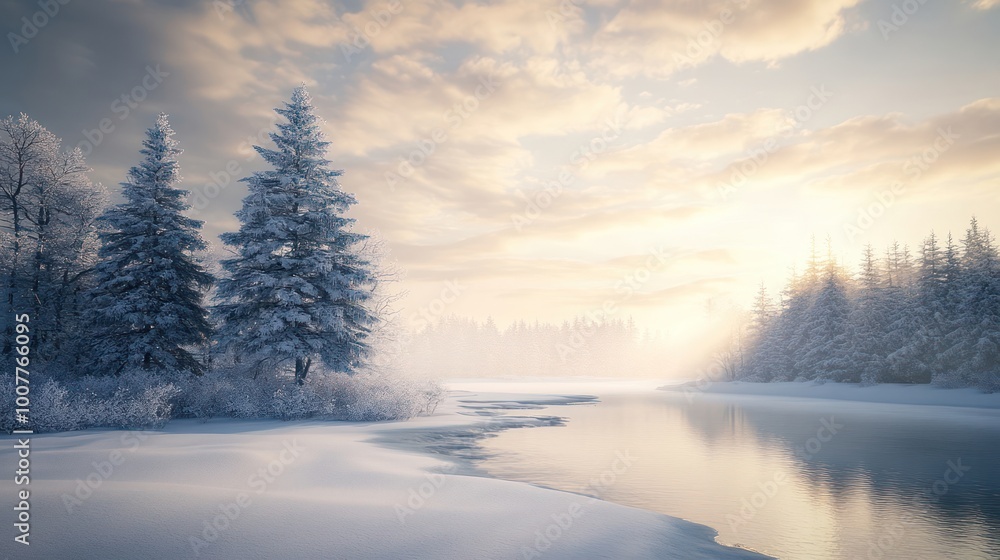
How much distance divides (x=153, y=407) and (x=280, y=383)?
6.39 metres

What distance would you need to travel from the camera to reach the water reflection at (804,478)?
845 cm

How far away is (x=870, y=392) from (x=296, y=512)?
171 feet

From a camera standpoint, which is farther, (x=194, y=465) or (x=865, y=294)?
(x=865, y=294)

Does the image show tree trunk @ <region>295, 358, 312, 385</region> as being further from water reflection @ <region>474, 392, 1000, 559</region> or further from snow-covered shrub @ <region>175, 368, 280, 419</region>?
water reflection @ <region>474, 392, 1000, 559</region>

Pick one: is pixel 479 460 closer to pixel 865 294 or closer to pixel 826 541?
pixel 826 541

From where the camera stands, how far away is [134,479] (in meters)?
8.23

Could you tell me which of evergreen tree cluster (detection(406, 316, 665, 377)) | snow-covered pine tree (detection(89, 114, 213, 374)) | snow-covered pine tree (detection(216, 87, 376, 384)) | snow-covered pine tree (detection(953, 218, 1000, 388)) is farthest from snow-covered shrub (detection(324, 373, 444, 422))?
evergreen tree cluster (detection(406, 316, 665, 377))

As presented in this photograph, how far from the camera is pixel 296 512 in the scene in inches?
269

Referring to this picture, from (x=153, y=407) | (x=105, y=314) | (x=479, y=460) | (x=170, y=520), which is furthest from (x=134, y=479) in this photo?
(x=105, y=314)

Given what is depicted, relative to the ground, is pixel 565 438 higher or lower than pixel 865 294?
lower

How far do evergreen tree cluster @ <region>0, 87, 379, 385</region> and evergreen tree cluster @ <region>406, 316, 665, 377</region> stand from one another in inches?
3732

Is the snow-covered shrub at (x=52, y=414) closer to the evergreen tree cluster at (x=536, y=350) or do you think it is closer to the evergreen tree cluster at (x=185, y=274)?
the evergreen tree cluster at (x=185, y=274)

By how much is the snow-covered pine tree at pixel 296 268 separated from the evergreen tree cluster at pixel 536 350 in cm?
9656

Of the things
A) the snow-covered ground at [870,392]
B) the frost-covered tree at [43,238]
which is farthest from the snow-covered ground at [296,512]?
the snow-covered ground at [870,392]
